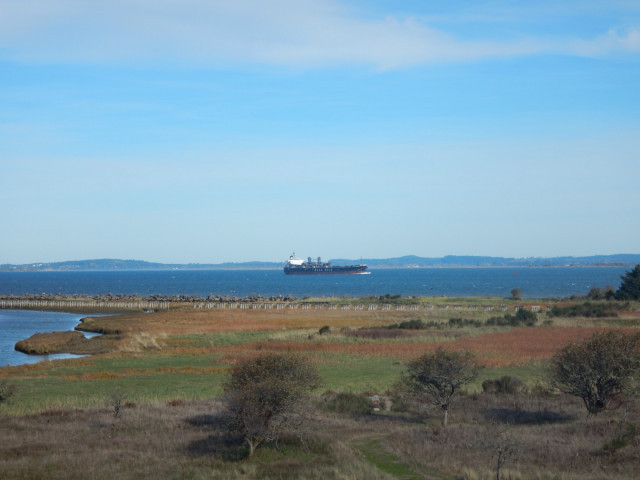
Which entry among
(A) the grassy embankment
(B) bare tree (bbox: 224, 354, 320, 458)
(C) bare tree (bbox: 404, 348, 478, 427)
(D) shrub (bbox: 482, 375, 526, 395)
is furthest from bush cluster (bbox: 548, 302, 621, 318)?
(B) bare tree (bbox: 224, 354, 320, 458)

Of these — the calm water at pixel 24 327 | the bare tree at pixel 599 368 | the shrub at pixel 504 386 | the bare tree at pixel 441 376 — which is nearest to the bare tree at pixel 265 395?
the bare tree at pixel 441 376

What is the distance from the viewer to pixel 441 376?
2214 cm

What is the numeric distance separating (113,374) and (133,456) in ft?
60.7

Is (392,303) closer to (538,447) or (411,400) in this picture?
(411,400)

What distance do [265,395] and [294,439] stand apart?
6.21ft

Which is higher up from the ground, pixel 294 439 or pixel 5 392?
pixel 5 392

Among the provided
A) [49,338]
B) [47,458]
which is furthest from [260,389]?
[49,338]

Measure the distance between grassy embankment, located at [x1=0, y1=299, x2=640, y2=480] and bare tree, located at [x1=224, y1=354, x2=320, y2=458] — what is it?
0.62m

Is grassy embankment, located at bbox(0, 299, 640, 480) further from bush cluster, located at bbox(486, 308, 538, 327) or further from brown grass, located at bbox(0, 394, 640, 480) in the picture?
bush cluster, located at bbox(486, 308, 538, 327)

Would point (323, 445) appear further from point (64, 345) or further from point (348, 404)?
point (64, 345)

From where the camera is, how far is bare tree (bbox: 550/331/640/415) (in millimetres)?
21781

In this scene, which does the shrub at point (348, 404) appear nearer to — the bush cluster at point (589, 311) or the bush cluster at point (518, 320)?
the bush cluster at point (518, 320)

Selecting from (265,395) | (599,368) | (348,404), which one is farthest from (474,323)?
(265,395)

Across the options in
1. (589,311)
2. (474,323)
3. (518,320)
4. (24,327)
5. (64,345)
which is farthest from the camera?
(24,327)
